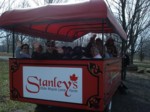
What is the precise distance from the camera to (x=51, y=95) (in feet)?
19.5

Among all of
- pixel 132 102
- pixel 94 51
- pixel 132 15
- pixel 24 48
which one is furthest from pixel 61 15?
pixel 132 15

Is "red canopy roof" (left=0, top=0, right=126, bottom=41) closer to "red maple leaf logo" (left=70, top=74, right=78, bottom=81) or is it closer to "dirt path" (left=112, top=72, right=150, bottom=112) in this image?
"red maple leaf logo" (left=70, top=74, right=78, bottom=81)

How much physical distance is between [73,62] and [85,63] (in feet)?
0.91

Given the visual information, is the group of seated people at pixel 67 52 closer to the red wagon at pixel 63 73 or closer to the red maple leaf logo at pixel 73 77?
the red wagon at pixel 63 73

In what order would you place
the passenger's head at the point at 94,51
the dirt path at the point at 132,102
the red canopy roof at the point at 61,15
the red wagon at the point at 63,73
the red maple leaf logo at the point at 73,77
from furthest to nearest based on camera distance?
the dirt path at the point at 132,102 < the passenger's head at the point at 94,51 < the red maple leaf logo at the point at 73,77 < the red wagon at the point at 63,73 < the red canopy roof at the point at 61,15

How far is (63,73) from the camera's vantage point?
5.75m

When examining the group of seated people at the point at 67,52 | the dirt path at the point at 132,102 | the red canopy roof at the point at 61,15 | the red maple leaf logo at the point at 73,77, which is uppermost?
the red canopy roof at the point at 61,15

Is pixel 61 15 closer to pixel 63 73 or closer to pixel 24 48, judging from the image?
pixel 63 73

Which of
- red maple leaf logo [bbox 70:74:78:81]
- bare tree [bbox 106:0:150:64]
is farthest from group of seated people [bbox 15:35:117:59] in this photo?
bare tree [bbox 106:0:150:64]

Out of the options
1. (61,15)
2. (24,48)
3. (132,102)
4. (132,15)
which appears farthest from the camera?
(132,15)

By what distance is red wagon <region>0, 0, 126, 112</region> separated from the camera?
17.7ft

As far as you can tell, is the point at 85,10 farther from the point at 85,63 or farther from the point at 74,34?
the point at 74,34

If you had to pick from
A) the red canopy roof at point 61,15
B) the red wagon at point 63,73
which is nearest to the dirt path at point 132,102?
the red wagon at point 63,73

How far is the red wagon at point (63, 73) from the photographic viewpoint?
5384 mm
